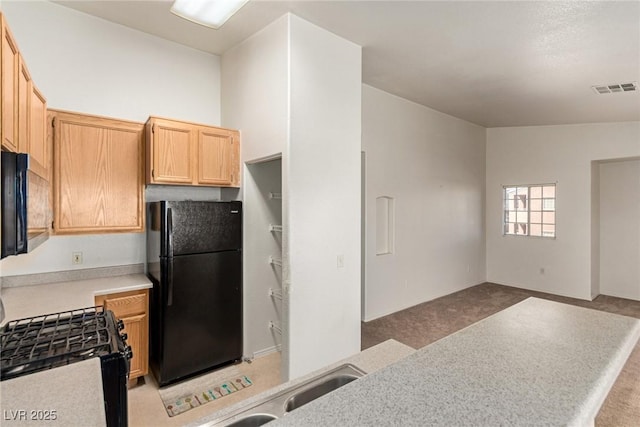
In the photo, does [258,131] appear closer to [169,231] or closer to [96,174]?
[169,231]

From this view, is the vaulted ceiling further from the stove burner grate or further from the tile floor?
the tile floor

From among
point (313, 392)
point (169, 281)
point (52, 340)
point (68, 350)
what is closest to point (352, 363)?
point (313, 392)

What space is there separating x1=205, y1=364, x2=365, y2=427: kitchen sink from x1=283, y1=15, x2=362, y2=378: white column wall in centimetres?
142

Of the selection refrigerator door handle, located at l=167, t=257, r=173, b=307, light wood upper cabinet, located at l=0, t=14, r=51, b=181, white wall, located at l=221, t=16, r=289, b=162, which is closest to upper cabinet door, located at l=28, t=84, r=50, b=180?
light wood upper cabinet, located at l=0, t=14, r=51, b=181

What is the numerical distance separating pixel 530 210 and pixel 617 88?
292 cm

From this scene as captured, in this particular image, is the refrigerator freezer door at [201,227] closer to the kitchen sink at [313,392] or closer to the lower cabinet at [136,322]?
the lower cabinet at [136,322]

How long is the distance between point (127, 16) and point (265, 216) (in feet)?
6.95

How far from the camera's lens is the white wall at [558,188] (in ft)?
17.7

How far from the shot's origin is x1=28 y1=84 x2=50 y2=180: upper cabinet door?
1818mm

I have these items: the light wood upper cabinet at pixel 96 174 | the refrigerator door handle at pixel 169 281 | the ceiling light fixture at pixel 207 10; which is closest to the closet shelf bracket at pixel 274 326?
the refrigerator door handle at pixel 169 281

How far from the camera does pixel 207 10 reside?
255 centimetres

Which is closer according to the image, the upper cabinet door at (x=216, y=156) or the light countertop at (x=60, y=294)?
the light countertop at (x=60, y=294)

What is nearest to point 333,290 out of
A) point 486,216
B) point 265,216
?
point 265,216

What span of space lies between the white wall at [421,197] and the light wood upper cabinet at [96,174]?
2.77 meters
